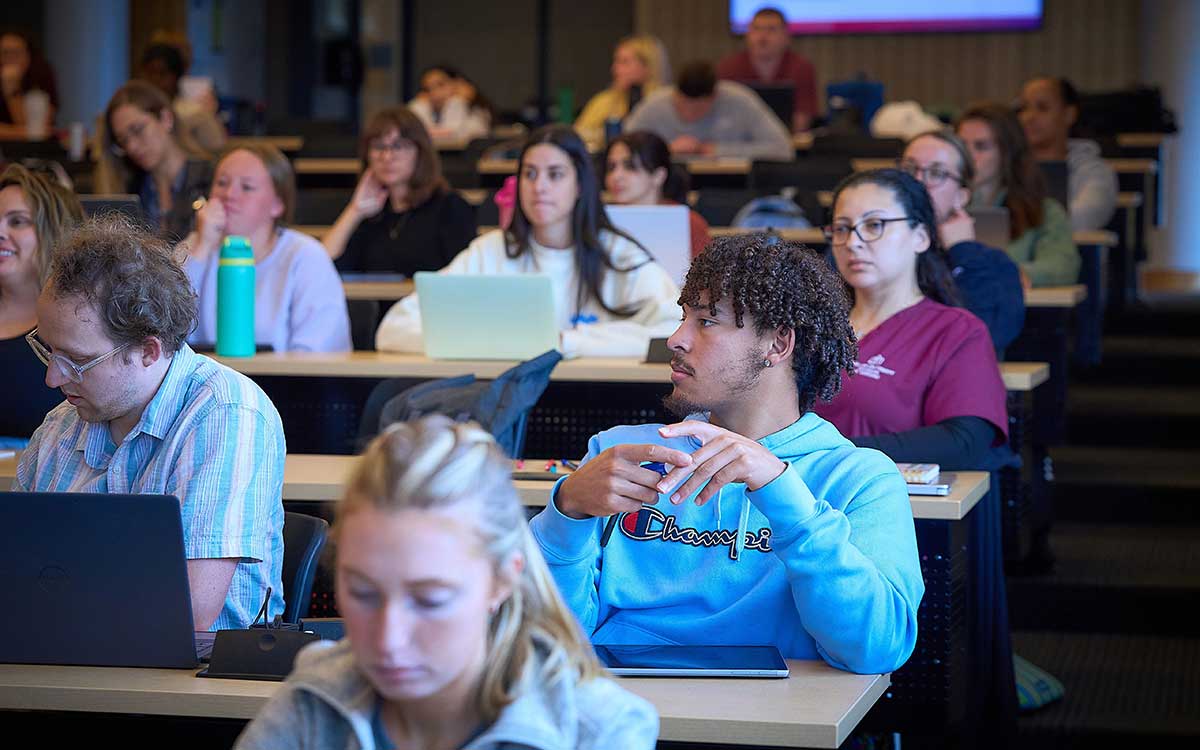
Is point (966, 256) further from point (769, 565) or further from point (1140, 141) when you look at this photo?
point (1140, 141)

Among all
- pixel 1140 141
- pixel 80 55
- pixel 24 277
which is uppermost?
pixel 80 55

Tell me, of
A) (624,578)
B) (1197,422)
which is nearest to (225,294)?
(624,578)

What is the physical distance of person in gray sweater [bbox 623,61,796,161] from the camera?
7.43 m

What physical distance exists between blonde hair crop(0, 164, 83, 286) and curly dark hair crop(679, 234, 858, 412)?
5.50 ft

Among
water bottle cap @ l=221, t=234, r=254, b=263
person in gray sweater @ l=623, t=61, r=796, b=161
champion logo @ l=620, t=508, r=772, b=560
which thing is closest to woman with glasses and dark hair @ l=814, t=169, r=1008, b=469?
champion logo @ l=620, t=508, r=772, b=560

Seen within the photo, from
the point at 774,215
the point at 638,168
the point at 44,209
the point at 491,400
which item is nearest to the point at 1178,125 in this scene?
the point at 774,215

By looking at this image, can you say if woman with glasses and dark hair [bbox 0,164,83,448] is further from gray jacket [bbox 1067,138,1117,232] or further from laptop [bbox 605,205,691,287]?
gray jacket [bbox 1067,138,1117,232]

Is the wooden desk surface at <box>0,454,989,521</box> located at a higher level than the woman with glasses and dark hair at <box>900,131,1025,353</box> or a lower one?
lower

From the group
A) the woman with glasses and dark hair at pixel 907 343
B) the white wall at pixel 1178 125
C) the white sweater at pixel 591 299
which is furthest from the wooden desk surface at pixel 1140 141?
the woman with glasses and dark hair at pixel 907 343

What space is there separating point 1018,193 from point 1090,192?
1.39 m

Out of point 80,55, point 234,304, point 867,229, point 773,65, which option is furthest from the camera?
point 80,55

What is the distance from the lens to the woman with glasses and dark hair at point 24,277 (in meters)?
3.16

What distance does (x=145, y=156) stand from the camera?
232 inches

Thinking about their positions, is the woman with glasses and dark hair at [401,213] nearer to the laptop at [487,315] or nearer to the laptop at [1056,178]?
the laptop at [487,315]
